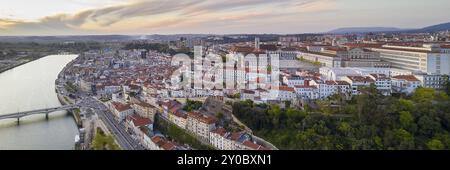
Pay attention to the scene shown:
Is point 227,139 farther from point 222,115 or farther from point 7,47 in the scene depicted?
point 7,47

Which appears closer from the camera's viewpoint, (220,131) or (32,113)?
(220,131)

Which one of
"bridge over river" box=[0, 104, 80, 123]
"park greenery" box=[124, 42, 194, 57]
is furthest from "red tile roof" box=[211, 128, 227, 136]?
"park greenery" box=[124, 42, 194, 57]

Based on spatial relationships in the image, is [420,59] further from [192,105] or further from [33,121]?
[33,121]

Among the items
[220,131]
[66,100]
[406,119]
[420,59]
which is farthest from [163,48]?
[406,119]

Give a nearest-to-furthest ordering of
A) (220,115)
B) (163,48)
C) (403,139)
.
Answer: (403,139) < (220,115) < (163,48)

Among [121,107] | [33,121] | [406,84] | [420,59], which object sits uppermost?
[420,59]

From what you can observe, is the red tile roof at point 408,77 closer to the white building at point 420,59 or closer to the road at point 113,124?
the white building at point 420,59
